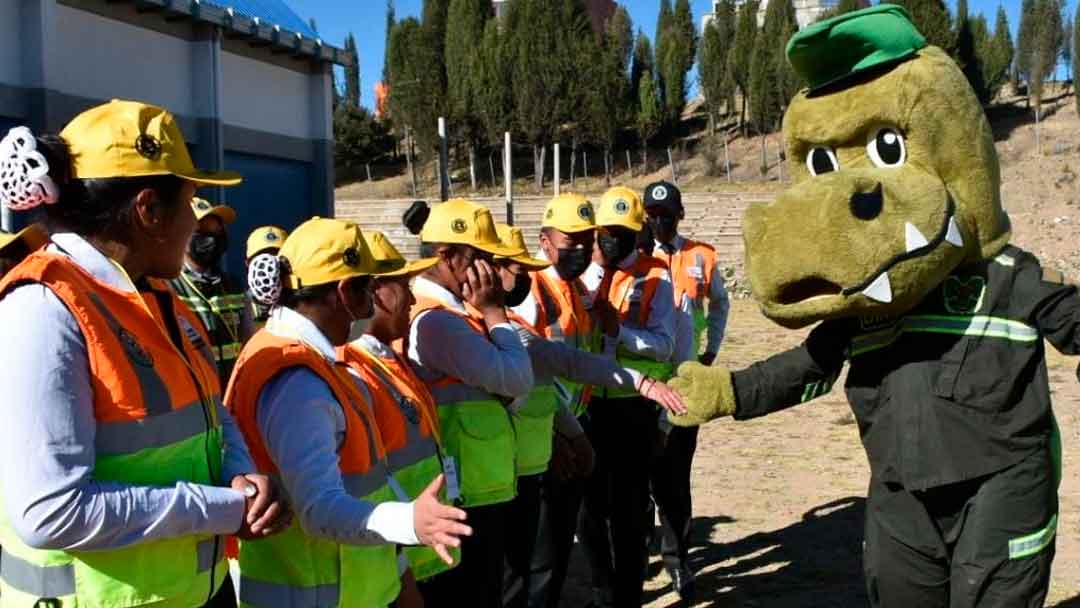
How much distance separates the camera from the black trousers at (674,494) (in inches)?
229

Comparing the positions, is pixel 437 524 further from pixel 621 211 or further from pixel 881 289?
pixel 621 211

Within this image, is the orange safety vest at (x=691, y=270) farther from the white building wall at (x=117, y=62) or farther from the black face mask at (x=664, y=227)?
the white building wall at (x=117, y=62)

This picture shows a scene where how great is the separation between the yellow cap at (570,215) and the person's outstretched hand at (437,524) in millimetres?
2724

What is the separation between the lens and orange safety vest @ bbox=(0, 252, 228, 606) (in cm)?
209

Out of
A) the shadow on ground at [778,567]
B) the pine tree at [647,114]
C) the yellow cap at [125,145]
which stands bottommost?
the shadow on ground at [778,567]

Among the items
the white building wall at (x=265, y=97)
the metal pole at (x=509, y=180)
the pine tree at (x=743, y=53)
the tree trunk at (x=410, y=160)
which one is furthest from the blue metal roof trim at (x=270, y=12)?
the pine tree at (x=743, y=53)

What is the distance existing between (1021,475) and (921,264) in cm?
73

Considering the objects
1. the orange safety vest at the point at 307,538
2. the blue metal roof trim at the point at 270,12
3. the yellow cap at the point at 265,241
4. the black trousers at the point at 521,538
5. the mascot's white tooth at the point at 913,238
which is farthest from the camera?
the blue metal roof trim at the point at 270,12

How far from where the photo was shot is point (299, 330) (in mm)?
2818

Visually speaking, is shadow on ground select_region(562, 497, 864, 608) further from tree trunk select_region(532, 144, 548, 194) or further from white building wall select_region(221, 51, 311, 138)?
tree trunk select_region(532, 144, 548, 194)

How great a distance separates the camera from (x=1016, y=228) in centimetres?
2644

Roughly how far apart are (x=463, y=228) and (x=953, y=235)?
1628 mm

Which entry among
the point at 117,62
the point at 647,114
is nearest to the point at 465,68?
the point at 647,114

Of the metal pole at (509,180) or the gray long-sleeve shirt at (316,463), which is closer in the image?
the gray long-sleeve shirt at (316,463)
